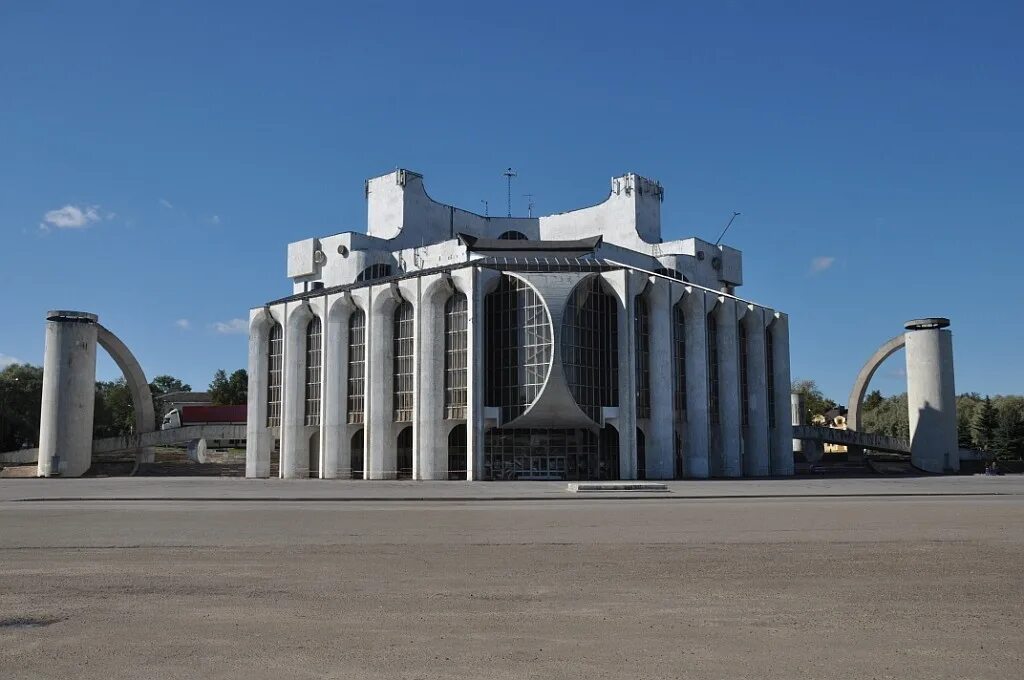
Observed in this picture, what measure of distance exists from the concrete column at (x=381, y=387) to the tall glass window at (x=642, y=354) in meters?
17.2

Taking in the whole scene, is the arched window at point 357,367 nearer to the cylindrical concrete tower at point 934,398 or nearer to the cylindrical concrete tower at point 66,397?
the cylindrical concrete tower at point 66,397

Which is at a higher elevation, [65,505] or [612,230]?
[612,230]

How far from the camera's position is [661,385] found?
62.3m

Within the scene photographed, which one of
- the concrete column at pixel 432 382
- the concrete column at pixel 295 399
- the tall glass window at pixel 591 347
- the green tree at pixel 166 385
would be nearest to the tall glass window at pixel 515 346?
the tall glass window at pixel 591 347

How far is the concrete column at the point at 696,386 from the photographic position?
6406 cm

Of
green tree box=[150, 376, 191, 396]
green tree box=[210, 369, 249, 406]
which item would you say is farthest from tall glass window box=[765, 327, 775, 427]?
green tree box=[150, 376, 191, 396]

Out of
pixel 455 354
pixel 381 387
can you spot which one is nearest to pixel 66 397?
pixel 381 387

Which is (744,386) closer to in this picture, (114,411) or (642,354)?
(642,354)

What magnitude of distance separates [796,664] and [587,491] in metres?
35.2

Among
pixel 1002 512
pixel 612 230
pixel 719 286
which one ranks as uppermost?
pixel 612 230

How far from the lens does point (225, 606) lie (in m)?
12.2

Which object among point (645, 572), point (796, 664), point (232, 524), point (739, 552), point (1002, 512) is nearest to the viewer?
point (796, 664)

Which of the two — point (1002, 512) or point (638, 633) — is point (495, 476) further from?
point (638, 633)

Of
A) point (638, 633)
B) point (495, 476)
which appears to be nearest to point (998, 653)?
point (638, 633)
